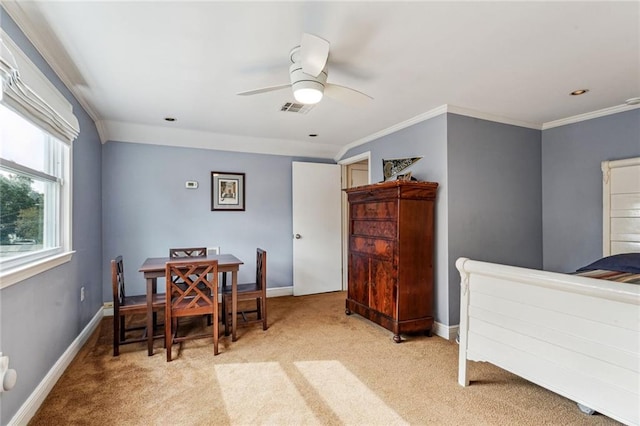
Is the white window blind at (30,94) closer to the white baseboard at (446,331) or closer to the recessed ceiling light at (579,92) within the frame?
the white baseboard at (446,331)

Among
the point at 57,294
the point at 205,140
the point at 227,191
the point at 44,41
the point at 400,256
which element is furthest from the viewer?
the point at 227,191

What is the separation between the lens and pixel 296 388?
223 centimetres

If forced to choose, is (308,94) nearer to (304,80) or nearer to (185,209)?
(304,80)

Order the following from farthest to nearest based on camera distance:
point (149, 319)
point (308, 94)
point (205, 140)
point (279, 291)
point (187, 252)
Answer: point (279, 291) → point (205, 140) → point (187, 252) → point (149, 319) → point (308, 94)

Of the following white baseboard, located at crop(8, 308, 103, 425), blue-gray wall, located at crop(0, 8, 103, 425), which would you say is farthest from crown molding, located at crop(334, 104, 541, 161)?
white baseboard, located at crop(8, 308, 103, 425)

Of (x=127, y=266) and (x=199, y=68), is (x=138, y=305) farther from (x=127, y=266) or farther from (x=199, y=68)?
(x=199, y=68)

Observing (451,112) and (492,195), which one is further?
(492,195)

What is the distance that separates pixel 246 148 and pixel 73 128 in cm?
220

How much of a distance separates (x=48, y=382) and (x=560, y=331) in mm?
3165

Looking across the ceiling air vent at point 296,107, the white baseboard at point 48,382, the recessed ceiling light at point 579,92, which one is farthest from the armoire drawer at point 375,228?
the white baseboard at point 48,382

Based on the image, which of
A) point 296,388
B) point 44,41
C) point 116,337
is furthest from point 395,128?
point 116,337

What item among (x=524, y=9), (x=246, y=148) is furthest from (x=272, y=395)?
(x=246, y=148)

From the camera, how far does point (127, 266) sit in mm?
4000

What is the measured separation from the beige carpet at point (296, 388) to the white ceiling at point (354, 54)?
7.40 feet
